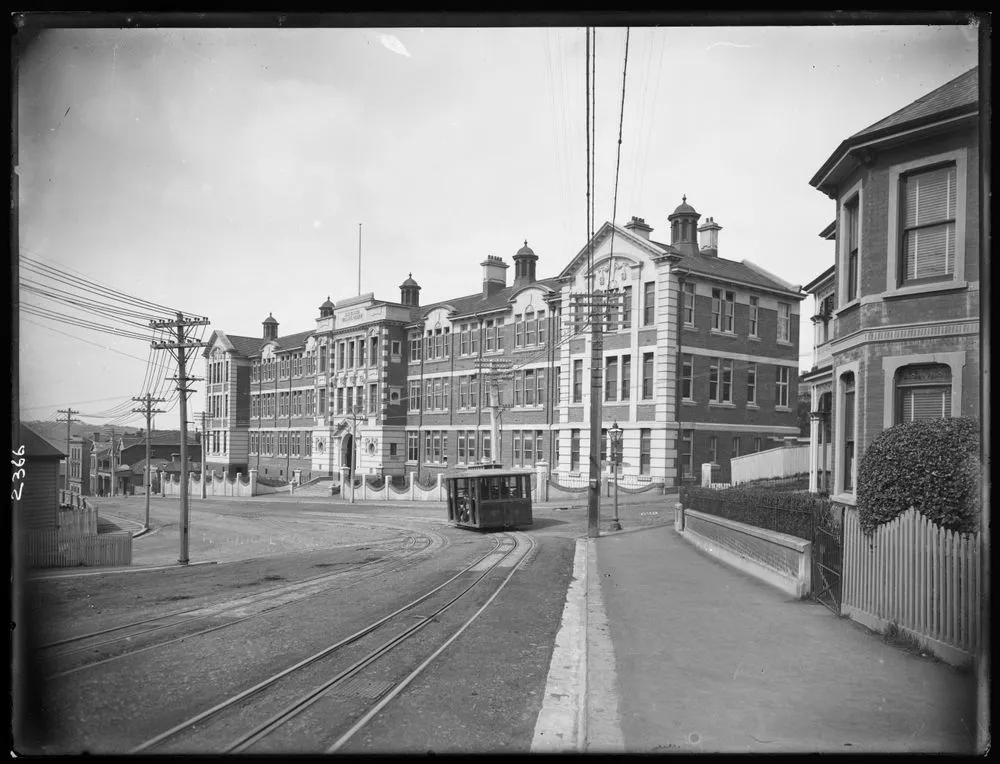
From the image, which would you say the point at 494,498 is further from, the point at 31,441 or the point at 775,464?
the point at 31,441

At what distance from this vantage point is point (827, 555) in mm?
9992

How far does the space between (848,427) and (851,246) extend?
10.2 feet

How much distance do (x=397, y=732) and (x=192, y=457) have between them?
24.6m

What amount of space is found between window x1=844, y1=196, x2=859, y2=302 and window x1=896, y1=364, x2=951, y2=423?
174 cm

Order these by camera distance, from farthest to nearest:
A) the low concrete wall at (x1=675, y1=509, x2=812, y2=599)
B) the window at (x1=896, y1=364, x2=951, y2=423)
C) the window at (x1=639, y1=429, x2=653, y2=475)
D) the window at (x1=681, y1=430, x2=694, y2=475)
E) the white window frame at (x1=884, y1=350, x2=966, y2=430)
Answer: the window at (x1=639, y1=429, x2=653, y2=475), the window at (x1=681, y1=430, x2=694, y2=475), the low concrete wall at (x1=675, y1=509, x2=812, y2=599), the window at (x1=896, y1=364, x2=951, y2=423), the white window frame at (x1=884, y1=350, x2=966, y2=430)

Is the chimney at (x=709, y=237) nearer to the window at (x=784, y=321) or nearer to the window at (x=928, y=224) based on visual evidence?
the window at (x=784, y=321)

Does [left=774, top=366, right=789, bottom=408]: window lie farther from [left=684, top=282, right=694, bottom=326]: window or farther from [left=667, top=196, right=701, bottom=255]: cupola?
[left=667, top=196, right=701, bottom=255]: cupola

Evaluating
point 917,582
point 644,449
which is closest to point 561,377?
point 644,449

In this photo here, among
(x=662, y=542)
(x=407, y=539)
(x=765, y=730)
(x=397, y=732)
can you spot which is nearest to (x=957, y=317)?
(x=765, y=730)

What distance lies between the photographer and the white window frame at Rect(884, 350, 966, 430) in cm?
876

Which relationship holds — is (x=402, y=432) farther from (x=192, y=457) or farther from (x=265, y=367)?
(x=265, y=367)

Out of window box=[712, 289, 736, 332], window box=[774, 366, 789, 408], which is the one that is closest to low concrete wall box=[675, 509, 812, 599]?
window box=[712, 289, 736, 332]

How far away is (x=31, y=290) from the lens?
6.31 meters

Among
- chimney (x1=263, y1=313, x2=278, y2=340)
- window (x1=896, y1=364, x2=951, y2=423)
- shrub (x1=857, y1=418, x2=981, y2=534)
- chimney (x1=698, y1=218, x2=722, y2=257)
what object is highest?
chimney (x1=698, y1=218, x2=722, y2=257)
